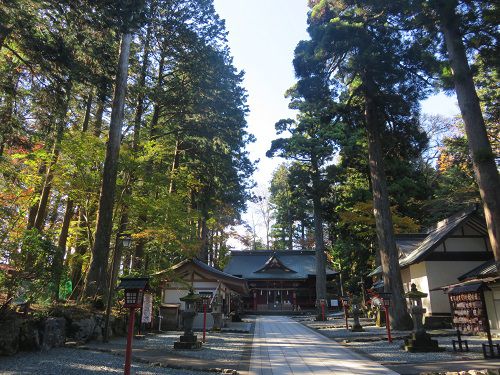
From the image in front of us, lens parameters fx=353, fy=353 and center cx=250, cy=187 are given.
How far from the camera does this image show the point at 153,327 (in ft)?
48.3

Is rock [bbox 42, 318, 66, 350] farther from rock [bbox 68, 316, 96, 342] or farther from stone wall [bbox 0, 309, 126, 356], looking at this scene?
rock [bbox 68, 316, 96, 342]

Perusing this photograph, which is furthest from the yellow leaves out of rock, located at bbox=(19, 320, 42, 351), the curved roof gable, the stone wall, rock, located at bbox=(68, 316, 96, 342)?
rock, located at bbox=(19, 320, 42, 351)

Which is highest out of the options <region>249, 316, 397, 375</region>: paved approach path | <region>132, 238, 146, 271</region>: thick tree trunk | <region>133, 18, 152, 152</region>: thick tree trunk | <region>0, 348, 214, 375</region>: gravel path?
<region>133, 18, 152, 152</region>: thick tree trunk

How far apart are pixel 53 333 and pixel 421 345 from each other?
8668 millimetres

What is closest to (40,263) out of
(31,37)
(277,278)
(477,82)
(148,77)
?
(31,37)

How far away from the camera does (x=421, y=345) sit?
8680mm

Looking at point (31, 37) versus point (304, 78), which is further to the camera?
Answer: point (304, 78)

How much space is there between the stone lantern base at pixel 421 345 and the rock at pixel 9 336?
8.76 metres

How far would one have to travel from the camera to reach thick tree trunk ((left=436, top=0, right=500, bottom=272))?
687 centimetres

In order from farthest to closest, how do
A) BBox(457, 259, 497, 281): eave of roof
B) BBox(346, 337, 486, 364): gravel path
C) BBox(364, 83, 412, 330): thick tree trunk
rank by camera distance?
BBox(364, 83, 412, 330): thick tree trunk → BBox(457, 259, 497, 281): eave of roof → BBox(346, 337, 486, 364): gravel path

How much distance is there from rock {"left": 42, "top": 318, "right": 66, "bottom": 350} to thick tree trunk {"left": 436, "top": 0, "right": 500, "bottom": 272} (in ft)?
30.3

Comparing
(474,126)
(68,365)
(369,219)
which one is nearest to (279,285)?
(369,219)

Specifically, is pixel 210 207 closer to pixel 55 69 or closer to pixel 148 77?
pixel 148 77

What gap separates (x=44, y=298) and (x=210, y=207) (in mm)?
13111
